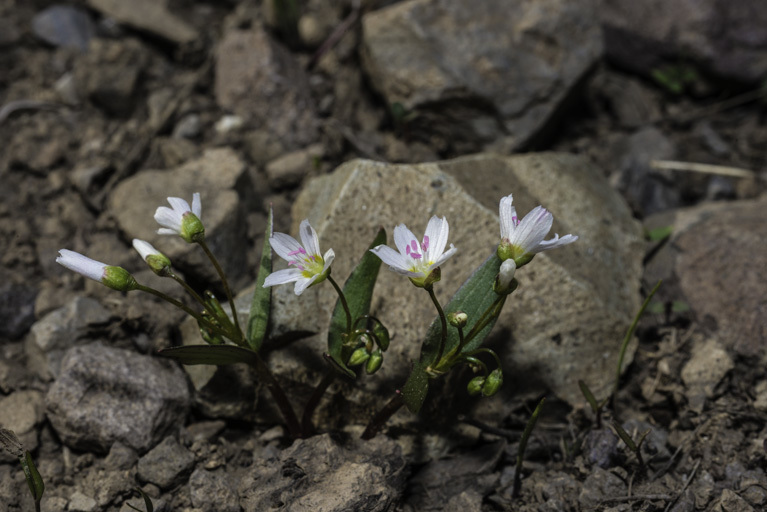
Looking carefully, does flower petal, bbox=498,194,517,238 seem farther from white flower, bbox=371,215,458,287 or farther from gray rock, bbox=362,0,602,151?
gray rock, bbox=362,0,602,151

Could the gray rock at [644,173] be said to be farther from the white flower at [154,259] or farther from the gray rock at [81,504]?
the gray rock at [81,504]

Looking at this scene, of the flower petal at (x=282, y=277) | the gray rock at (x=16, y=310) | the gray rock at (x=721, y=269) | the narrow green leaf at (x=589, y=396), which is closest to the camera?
the flower petal at (x=282, y=277)

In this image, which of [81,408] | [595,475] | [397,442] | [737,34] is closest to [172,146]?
[81,408]

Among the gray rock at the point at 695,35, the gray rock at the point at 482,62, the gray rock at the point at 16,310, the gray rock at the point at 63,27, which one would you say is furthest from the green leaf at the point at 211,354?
the gray rock at the point at 695,35

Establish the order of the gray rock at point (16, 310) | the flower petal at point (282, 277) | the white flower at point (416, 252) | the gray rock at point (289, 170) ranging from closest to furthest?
1. the white flower at point (416, 252)
2. the flower petal at point (282, 277)
3. the gray rock at point (16, 310)
4. the gray rock at point (289, 170)

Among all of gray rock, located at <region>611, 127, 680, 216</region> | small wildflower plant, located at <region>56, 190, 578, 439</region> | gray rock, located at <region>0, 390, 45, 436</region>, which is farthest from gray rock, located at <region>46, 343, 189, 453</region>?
gray rock, located at <region>611, 127, 680, 216</region>

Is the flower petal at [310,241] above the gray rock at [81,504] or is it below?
above

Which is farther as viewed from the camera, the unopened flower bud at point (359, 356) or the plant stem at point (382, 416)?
the plant stem at point (382, 416)

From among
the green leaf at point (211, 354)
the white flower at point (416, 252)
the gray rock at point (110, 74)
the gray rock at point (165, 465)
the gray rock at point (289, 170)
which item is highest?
the gray rock at point (110, 74)
